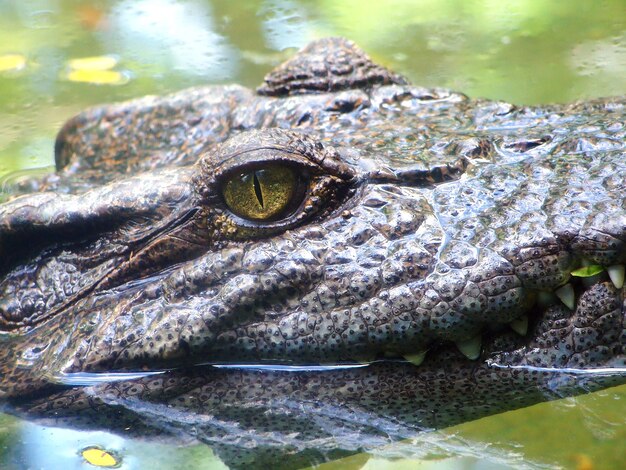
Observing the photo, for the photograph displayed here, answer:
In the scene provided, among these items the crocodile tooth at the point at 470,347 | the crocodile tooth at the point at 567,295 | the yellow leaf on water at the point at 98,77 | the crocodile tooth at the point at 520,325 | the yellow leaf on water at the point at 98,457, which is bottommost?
the yellow leaf on water at the point at 98,457

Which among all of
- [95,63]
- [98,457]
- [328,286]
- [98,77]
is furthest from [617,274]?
[95,63]

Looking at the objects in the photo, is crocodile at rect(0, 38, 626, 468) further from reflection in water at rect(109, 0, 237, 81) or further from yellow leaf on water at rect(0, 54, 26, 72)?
yellow leaf on water at rect(0, 54, 26, 72)

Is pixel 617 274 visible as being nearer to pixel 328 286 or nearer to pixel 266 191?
pixel 328 286

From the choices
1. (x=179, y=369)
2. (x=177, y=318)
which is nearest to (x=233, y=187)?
(x=177, y=318)

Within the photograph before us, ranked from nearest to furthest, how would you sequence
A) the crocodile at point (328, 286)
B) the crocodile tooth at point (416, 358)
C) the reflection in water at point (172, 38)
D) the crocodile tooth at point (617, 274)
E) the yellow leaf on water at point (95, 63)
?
the crocodile tooth at point (617, 274) → the crocodile at point (328, 286) → the crocodile tooth at point (416, 358) → the reflection in water at point (172, 38) → the yellow leaf on water at point (95, 63)

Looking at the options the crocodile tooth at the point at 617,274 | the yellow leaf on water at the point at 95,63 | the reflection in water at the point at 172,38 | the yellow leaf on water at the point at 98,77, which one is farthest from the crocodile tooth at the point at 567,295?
the yellow leaf on water at the point at 95,63

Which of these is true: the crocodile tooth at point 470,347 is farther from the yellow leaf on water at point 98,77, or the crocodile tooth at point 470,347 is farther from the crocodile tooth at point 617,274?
the yellow leaf on water at point 98,77

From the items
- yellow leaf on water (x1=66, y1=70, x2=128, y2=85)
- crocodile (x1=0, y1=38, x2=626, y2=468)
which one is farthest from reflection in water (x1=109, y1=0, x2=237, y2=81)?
crocodile (x1=0, y1=38, x2=626, y2=468)
